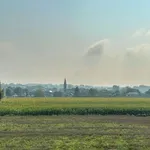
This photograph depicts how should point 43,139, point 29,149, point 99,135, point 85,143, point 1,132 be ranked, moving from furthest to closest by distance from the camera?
point 1,132 → point 99,135 → point 43,139 → point 85,143 → point 29,149

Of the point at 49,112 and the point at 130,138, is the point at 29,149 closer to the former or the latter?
the point at 130,138

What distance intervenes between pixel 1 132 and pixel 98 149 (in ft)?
29.7

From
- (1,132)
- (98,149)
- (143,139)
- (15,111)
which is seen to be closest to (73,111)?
(15,111)

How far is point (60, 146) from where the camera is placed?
18.9 m

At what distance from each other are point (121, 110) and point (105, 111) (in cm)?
222

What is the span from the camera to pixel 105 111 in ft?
161

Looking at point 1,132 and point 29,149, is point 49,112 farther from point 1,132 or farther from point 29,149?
point 29,149

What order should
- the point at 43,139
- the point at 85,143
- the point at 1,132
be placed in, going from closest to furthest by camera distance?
the point at 85,143 → the point at 43,139 → the point at 1,132

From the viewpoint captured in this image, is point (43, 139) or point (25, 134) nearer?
point (43, 139)

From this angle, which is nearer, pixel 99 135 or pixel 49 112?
pixel 99 135

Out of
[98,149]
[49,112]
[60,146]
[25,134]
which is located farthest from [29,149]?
[49,112]

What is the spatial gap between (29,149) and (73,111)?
31534 mm

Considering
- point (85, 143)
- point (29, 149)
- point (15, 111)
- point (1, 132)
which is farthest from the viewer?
point (15, 111)

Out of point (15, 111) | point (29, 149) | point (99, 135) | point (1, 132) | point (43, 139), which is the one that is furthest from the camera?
point (15, 111)
